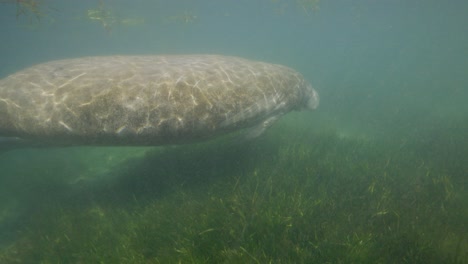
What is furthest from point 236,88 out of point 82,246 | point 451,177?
point 451,177

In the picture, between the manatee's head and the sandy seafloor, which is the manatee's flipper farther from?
the manatee's head

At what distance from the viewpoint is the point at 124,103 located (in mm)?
5527

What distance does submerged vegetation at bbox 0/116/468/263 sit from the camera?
200 inches

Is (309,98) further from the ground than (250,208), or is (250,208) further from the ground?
(309,98)

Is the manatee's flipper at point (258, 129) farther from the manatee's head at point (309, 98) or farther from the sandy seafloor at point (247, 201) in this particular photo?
the manatee's head at point (309, 98)

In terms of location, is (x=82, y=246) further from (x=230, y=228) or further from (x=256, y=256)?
(x=256, y=256)

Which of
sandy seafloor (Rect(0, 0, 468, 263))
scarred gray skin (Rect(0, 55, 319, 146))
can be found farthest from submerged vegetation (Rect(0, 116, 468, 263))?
scarred gray skin (Rect(0, 55, 319, 146))

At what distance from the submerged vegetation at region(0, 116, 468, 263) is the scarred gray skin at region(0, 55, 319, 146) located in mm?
1892

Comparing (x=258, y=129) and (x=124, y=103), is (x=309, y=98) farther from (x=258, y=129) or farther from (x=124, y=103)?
(x=124, y=103)

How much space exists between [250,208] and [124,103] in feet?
11.4

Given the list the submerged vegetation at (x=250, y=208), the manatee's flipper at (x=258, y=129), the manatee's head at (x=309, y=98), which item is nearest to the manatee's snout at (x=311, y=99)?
the manatee's head at (x=309, y=98)

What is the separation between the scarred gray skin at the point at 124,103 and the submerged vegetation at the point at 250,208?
1892 millimetres

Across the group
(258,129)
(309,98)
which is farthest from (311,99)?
(258,129)

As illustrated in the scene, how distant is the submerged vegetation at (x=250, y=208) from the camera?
16.7 ft
